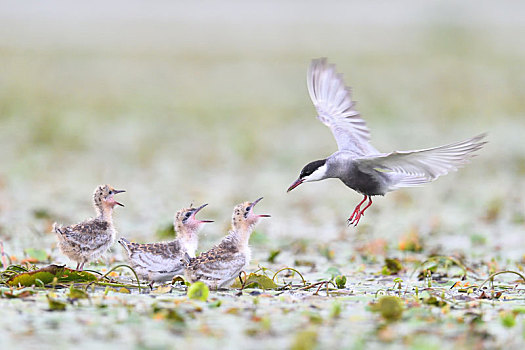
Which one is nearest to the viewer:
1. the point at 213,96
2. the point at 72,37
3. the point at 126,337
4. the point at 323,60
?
the point at 126,337

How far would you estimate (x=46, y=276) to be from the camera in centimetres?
673

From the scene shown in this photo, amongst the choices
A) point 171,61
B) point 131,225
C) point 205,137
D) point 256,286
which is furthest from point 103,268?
point 171,61

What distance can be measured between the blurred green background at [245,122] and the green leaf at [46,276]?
8.20 feet

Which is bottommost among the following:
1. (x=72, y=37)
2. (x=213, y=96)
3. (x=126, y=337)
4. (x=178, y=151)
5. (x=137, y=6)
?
(x=126, y=337)

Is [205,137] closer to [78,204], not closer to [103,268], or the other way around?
[78,204]

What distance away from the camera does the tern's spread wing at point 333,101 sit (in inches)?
347

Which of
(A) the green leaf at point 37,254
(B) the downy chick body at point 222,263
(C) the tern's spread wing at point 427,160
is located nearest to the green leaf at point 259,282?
(B) the downy chick body at point 222,263

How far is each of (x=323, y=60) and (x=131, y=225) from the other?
3594mm

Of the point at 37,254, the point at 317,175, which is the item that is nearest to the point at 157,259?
the point at 317,175

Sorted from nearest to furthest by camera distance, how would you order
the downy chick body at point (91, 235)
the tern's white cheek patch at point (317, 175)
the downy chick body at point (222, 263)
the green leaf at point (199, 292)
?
the green leaf at point (199, 292)
the downy chick body at point (222, 263)
the downy chick body at point (91, 235)
the tern's white cheek patch at point (317, 175)

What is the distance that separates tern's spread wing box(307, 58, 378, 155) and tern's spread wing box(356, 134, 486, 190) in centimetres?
108

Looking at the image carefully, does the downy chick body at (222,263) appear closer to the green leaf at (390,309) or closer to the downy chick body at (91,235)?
the downy chick body at (91,235)

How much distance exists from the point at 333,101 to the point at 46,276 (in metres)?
3.64

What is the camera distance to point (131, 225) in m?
11.1
